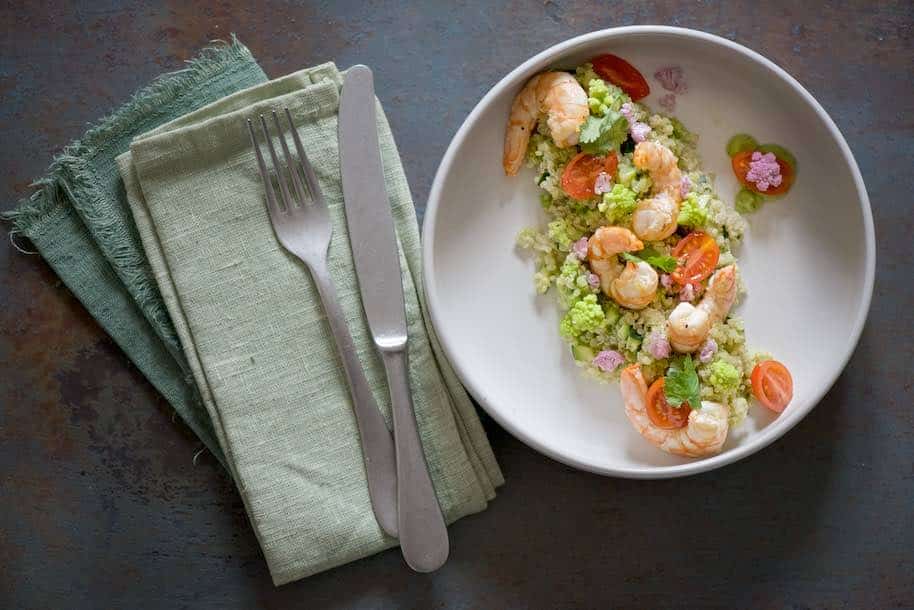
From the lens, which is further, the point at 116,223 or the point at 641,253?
the point at 116,223

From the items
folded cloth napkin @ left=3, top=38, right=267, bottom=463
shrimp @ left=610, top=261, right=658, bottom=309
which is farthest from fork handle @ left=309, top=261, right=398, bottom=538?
shrimp @ left=610, top=261, right=658, bottom=309

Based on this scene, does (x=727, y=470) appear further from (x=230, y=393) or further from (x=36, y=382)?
(x=36, y=382)

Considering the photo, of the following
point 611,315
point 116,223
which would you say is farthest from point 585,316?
point 116,223

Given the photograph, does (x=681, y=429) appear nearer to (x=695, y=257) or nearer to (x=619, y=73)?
(x=695, y=257)

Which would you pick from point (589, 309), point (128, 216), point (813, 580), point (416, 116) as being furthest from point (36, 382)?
point (813, 580)

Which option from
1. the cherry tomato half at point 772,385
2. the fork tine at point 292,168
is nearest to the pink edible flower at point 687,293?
the cherry tomato half at point 772,385

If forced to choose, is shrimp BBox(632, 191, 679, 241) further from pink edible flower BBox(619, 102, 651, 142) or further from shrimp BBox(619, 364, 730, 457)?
shrimp BBox(619, 364, 730, 457)
